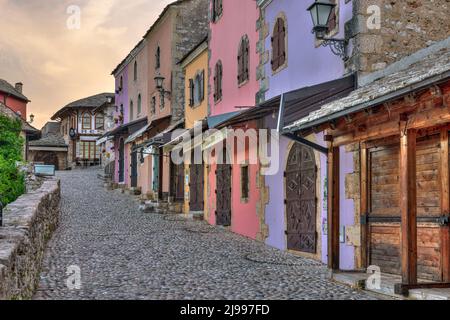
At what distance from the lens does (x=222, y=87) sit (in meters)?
17.5

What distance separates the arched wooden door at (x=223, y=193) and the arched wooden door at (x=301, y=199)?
4.35 m

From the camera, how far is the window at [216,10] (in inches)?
711

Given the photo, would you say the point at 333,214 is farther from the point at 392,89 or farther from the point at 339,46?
the point at 339,46

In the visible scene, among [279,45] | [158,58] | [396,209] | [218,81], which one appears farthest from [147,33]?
[396,209]

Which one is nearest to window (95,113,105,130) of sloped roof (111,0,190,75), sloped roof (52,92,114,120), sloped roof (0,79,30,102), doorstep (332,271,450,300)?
sloped roof (52,92,114,120)

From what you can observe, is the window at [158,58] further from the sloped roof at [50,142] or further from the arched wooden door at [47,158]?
the arched wooden door at [47,158]

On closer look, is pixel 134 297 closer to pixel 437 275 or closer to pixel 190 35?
pixel 437 275

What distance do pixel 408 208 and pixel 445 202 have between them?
790mm

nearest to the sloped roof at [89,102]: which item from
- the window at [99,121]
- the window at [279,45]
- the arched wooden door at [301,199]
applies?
the window at [99,121]

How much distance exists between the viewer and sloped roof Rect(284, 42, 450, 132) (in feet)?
19.9

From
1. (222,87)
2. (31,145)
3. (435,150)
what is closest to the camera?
(435,150)

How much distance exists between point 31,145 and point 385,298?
4742cm

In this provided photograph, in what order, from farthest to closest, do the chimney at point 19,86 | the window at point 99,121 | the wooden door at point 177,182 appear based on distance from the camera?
the window at point 99,121, the chimney at point 19,86, the wooden door at point 177,182

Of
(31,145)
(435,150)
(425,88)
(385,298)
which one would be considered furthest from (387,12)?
(31,145)
